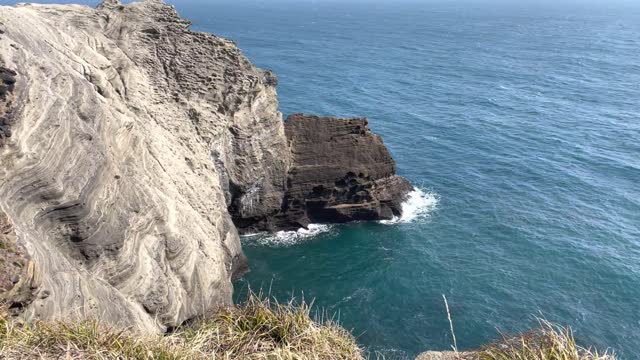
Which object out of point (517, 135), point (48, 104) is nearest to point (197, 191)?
point (48, 104)

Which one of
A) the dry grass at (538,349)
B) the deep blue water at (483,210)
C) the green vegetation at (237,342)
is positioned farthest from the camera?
the deep blue water at (483,210)

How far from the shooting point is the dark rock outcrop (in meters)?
50.2

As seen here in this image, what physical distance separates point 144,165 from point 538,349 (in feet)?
80.6

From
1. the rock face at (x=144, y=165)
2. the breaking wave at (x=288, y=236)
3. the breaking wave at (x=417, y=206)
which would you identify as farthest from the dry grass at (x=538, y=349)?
the breaking wave at (x=417, y=206)

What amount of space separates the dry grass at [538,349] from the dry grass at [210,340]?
311 centimetres

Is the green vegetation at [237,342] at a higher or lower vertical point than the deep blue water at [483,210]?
higher

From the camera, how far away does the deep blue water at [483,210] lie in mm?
39188

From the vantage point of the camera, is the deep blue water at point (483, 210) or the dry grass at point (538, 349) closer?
the dry grass at point (538, 349)

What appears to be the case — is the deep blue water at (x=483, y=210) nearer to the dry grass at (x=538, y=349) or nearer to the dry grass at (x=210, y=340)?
the dry grass at (x=538, y=349)

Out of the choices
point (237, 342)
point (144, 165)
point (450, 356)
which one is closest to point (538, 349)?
point (450, 356)

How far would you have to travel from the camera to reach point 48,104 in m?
24.0

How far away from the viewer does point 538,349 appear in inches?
436

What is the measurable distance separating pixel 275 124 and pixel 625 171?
40.4 meters

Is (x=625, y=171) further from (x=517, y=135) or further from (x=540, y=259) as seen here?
(x=540, y=259)
